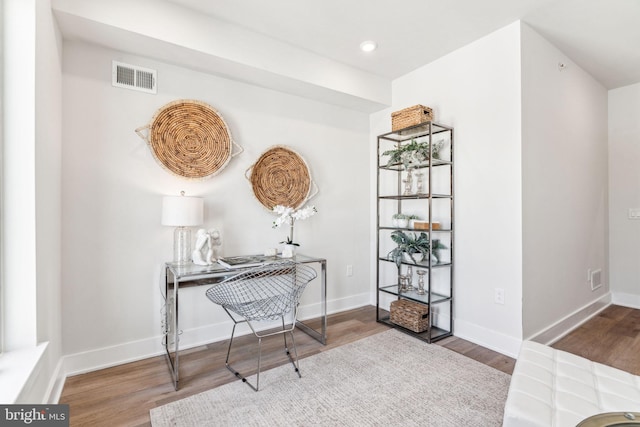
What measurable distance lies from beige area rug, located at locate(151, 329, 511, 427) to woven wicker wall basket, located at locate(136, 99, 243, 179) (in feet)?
5.23

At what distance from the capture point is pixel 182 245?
240cm

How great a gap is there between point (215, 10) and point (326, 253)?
7.52 feet

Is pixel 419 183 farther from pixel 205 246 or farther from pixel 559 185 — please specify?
pixel 205 246

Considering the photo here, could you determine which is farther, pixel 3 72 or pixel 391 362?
pixel 391 362

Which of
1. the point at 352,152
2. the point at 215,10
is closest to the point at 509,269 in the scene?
the point at 352,152

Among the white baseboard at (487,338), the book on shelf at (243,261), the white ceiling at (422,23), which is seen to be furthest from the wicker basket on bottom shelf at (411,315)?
the white ceiling at (422,23)

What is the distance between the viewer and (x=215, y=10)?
223 cm

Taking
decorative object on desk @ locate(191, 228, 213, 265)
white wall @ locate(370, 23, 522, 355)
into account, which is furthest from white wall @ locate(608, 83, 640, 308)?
decorative object on desk @ locate(191, 228, 213, 265)

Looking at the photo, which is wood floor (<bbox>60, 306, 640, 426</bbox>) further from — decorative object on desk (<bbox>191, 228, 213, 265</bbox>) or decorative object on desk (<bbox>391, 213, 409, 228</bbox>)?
decorative object on desk (<bbox>391, 213, 409, 228</bbox>)

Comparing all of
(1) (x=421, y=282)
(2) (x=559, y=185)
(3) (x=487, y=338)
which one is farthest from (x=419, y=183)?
(3) (x=487, y=338)

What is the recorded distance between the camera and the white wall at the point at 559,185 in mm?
2445

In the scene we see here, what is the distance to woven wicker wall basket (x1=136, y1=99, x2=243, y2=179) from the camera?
7.78 feet

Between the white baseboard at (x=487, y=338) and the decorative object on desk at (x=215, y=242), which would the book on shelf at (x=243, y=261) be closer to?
the decorative object on desk at (x=215, y=242)

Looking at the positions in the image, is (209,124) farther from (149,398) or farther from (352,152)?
(149,398)
